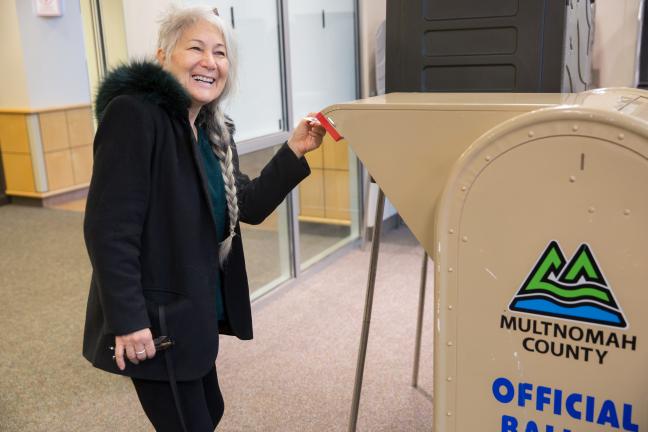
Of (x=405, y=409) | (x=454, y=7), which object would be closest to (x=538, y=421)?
(x=454, y=7)

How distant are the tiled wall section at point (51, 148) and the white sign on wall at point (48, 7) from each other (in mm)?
844

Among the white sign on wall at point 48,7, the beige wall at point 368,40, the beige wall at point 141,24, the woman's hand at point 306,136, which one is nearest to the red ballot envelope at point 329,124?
the woman's hand at point 306,136

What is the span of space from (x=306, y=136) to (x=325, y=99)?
2.37 metres

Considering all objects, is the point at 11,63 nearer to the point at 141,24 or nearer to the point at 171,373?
the point at 141,24

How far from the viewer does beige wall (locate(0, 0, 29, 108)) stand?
18.1 ft

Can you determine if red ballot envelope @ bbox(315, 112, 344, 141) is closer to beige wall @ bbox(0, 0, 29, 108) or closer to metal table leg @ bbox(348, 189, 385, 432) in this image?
metal table leg @ bbox(348, 189, 385, 432)

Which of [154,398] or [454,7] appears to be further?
[454,7]

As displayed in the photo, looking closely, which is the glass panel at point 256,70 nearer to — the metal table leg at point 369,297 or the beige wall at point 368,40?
the beige wall at point 368,40

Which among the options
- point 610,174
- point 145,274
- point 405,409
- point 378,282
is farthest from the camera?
point 378,282

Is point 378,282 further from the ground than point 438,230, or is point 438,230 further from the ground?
point 438,230

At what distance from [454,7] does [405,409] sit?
1.42m

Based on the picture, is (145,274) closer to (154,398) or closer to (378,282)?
(154,398)

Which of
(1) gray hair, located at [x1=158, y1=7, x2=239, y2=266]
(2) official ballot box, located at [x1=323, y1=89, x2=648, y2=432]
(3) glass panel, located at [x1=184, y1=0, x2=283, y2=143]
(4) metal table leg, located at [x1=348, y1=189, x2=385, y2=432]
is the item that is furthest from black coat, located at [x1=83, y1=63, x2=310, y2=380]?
Result: (3) glass panel, located at [x1=184, y1=0, x2=283, y2=143]

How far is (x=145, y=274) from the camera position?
52.9 inches
